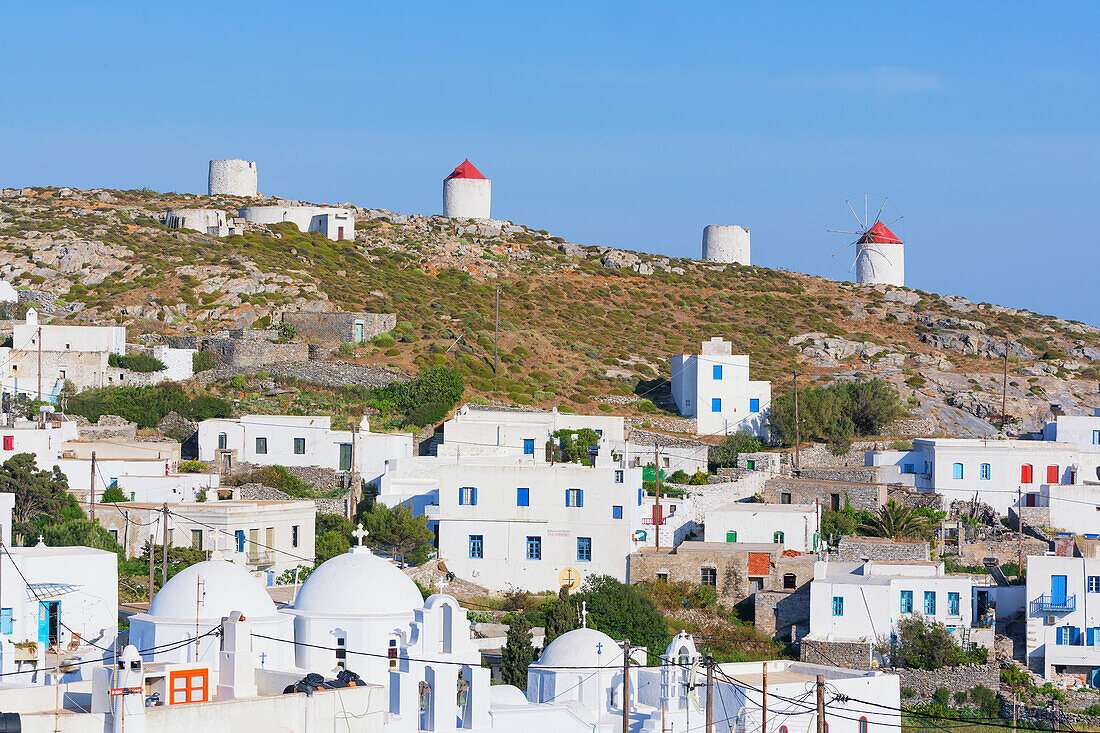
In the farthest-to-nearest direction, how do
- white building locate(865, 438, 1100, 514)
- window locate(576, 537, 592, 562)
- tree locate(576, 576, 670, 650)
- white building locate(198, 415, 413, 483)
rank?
1. white building locate(865, 438, 1100, 514)
2. white building locate(198, 415, 413, 483)
3. window locate(576, 537, 592, 562)
4. tree locate(576, 576, 670, 650)

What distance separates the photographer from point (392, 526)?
149ft

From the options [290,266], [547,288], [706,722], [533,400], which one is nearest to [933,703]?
[706,722]

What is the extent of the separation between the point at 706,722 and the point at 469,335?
40433mm

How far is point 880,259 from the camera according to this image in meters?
96.4

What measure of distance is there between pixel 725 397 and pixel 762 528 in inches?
609

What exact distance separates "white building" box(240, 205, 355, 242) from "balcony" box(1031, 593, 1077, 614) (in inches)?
1870

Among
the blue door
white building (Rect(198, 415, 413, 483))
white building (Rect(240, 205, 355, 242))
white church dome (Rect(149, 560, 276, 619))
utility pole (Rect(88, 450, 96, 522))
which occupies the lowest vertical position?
the blue door

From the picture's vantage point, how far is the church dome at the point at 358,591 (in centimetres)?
3186

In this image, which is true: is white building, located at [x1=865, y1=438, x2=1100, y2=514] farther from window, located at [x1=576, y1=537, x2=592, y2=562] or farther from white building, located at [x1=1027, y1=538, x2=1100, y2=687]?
window, located at [x1=576, y1=537, x2=592, y2=562]

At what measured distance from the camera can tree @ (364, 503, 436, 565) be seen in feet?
149

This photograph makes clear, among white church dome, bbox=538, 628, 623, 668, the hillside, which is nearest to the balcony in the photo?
white church dome, bbox=538, 628, 623, 668

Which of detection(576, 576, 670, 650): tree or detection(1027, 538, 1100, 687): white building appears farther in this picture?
detection(1027, 538, 1100, 687): white building

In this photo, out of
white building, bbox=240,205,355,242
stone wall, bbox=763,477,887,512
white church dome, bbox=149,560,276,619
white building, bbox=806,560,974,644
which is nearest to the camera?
white church dome, bbox=149,560,276,619

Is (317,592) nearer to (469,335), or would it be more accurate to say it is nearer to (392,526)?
(392,526)
